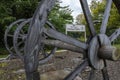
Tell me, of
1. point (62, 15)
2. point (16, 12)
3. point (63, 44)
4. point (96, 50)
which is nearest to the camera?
point (63, 44)

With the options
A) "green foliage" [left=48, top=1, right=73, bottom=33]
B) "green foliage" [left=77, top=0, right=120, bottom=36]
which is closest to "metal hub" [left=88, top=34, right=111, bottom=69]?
"green foliage" [left=48, top=1, right=73, bottom=33]

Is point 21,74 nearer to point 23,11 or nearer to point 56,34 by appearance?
point 56,34

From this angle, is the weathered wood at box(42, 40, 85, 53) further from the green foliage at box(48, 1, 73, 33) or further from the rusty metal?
the green foliage at box(48, 1, 73, 33)

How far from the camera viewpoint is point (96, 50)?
12.1ft

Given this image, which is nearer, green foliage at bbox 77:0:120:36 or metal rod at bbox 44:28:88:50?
metal rod at bbox 44:28:88:50

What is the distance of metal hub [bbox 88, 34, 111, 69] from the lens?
3.64 m

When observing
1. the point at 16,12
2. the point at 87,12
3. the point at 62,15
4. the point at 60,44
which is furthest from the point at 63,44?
the point at 62,15

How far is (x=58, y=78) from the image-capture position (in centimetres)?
508

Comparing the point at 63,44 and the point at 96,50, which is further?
the point at 96,50

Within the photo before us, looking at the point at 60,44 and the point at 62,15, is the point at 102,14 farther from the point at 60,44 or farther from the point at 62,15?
the point at 60,44

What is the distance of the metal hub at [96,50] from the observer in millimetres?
3638

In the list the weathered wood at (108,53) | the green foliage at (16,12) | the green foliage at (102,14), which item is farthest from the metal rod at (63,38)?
the green foliage at (102,14)

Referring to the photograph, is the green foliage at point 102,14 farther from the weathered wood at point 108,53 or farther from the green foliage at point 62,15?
the weathered wood at point 108,53

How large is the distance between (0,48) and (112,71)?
29.2ft
